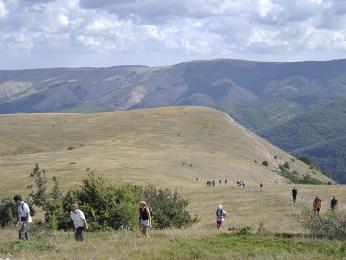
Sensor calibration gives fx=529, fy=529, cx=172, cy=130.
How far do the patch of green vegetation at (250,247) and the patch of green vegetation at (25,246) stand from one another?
4.14 metres

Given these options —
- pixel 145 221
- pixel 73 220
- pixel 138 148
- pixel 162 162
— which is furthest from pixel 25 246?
pixel 138 148

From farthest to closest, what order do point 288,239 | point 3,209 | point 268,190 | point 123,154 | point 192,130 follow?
point 192,130, point 123,154, point 268,190, point 3,209, point 288,239

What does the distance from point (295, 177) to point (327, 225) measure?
85348 mm

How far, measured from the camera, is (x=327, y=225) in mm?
18734

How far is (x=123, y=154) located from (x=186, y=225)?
5713 centimetres

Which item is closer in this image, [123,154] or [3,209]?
[3,209]

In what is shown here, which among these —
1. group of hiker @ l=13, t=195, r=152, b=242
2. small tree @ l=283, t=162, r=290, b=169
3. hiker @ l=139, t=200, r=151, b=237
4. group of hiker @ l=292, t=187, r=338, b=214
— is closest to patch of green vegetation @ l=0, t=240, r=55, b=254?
group of hiker @ l=13, t=195, r=152, b=242

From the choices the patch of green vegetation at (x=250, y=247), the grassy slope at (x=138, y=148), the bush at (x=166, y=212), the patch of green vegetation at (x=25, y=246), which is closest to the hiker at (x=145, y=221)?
the patch of green vegetation at (x=250, y=247)

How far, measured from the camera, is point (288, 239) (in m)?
17.4

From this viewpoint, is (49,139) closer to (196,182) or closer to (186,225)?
(196,182)

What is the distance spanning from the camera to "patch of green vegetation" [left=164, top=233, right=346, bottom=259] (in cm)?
1473

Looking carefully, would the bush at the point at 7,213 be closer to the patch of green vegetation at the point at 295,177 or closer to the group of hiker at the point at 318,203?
the group of hiker at the point at 318,203

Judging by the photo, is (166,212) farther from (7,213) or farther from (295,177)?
(295,177)

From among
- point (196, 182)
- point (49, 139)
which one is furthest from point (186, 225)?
point (49, 139)
